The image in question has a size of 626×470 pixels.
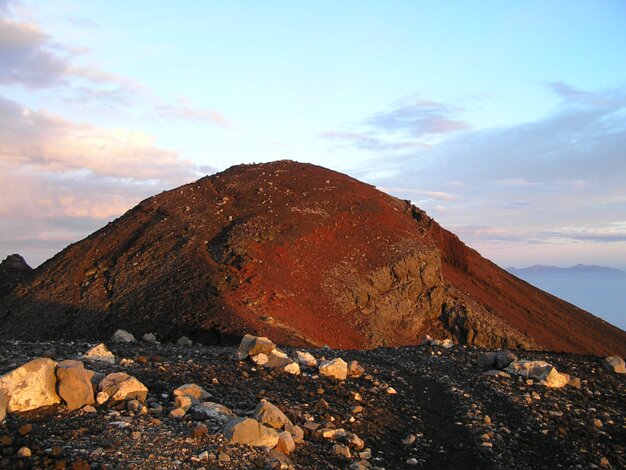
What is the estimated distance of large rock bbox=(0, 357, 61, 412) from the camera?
24.2 feet

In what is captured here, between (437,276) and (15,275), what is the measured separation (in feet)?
72.4

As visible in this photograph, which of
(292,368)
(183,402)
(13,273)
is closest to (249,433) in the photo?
(183,402)

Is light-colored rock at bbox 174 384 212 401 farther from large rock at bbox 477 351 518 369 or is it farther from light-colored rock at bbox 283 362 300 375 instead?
large rock at bbox 477 351 518 369

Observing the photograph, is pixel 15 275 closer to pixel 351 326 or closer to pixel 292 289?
pixel 292 289

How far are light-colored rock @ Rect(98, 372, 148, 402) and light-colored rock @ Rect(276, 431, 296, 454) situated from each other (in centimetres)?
200

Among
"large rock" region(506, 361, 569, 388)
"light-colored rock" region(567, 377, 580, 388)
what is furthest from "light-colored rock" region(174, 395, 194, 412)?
"light-colored rock" region(567, 377, 580, 388)

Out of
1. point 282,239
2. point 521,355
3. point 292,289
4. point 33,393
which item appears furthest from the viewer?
point 282,239

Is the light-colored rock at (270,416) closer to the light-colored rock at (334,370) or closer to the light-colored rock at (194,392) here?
the light-colored rock at (194,392)

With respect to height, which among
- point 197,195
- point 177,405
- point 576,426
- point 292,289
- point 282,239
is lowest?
point 576,426

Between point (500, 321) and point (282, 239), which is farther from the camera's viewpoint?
point (500, 321)

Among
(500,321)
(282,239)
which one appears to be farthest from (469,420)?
(500,321)

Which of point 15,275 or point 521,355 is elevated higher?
point 15,275

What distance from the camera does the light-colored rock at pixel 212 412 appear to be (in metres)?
7.71

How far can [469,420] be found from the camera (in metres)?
9.57
